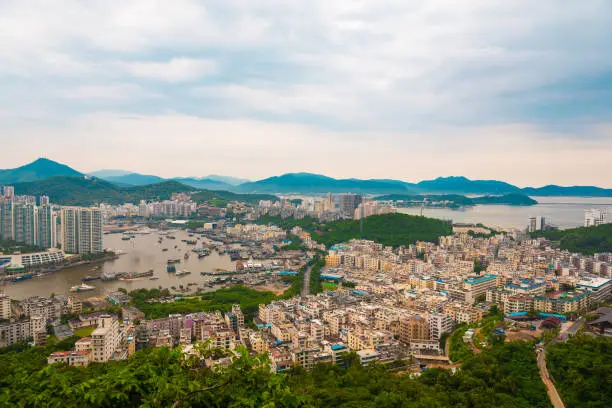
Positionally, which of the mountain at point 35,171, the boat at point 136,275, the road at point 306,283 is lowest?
the boat at point 136,275

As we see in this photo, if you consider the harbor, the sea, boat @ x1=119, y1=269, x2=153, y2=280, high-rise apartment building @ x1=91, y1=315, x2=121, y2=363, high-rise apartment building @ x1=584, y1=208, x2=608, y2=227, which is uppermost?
high-rise apartment building @ x1=584, y1=208, x2=608, y2=227

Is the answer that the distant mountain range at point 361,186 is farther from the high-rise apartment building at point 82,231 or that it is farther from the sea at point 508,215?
the high-rise apartment building at point 82,231

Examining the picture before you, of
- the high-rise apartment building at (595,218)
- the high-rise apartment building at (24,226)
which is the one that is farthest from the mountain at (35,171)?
the high-rise apartment building at (595,218)

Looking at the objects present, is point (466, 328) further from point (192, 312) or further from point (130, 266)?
point (130, 266)

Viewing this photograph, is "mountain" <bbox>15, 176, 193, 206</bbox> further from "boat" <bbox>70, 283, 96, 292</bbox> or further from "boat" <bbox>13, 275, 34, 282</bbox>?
"boat" <bbox>70, 283, 96, 292</bbox>

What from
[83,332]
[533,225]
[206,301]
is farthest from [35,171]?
[533,225]

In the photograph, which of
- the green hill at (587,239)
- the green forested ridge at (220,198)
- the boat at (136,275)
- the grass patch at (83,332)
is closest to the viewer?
the grass patch at (83,332)

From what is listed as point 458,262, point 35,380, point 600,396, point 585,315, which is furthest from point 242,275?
point 35,380

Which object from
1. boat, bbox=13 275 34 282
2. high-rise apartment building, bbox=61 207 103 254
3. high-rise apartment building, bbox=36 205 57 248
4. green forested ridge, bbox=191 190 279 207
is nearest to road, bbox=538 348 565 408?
boat, bbox=13 275 34 282
